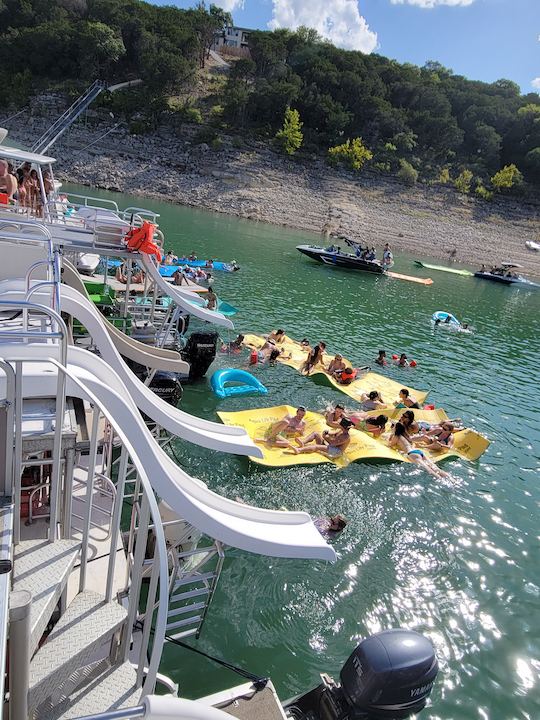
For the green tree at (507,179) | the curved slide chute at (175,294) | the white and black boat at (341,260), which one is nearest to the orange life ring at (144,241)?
the curved slide chute at (175,294)

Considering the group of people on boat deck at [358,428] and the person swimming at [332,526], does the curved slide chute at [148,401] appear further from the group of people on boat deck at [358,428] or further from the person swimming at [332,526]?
the group of people on boat deck at [358,428]

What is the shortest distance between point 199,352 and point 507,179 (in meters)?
77.5

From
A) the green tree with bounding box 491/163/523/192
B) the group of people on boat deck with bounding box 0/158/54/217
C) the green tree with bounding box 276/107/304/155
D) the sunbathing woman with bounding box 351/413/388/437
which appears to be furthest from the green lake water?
the green tree with bounding box 491/163/523/192

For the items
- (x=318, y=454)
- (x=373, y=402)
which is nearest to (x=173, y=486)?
(x=318, y=454)

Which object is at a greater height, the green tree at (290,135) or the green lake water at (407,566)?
the green tree at (290,135)

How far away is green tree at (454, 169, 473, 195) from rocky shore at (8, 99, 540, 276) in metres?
1.33

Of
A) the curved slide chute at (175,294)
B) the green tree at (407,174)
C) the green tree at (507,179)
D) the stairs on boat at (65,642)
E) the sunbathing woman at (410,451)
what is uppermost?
the green tree at (507,179)

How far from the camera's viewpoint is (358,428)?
14.5 metres

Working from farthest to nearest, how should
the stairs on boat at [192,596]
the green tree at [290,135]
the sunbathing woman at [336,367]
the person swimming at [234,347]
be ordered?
the green tree at [290,135]
the person swimming at [234,347]
the sunbathing woman at [336,367]
the stairs on boat at [192,596]

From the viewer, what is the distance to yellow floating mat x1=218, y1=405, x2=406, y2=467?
476 inches

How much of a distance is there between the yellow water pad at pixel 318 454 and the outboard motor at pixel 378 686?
228 inches

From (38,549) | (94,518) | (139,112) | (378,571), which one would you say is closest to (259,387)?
(378,571)

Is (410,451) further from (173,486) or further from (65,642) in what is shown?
(65,642)

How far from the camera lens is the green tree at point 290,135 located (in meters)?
74.1
